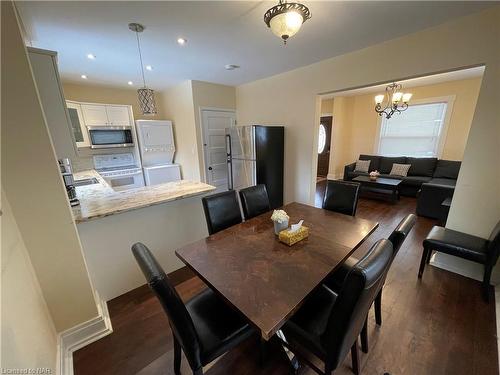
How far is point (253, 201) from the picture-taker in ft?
7.36

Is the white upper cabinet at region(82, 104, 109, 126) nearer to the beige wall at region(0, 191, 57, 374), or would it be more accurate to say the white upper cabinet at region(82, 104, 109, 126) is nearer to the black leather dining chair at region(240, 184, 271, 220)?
the beige wall at region(0, 191, 57, 374)

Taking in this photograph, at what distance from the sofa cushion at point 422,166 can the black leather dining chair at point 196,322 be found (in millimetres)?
5575

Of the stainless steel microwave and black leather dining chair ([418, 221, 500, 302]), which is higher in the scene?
the stainless steel microwave

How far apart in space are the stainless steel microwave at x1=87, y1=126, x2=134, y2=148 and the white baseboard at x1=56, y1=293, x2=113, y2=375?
327cm

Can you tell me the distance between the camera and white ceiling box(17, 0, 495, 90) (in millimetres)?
1677

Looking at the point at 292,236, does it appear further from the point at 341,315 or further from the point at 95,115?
the point at 95,115

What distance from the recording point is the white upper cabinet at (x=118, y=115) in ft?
12.8

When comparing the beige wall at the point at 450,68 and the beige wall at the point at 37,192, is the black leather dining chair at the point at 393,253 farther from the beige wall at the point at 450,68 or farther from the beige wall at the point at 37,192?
the beige wall at the point at 37,192

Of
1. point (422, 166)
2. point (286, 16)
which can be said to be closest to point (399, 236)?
point (286, 16)

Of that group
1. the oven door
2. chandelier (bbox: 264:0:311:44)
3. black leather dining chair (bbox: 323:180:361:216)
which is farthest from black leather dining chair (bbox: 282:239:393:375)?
the oven door

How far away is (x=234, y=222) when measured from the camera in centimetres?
206

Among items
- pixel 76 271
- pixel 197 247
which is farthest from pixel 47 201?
pixel 197 247

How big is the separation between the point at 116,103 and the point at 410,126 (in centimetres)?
706

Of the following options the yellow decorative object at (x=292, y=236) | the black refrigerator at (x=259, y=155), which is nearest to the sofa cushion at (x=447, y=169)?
the black refrigerator at (x=259, y=155)
